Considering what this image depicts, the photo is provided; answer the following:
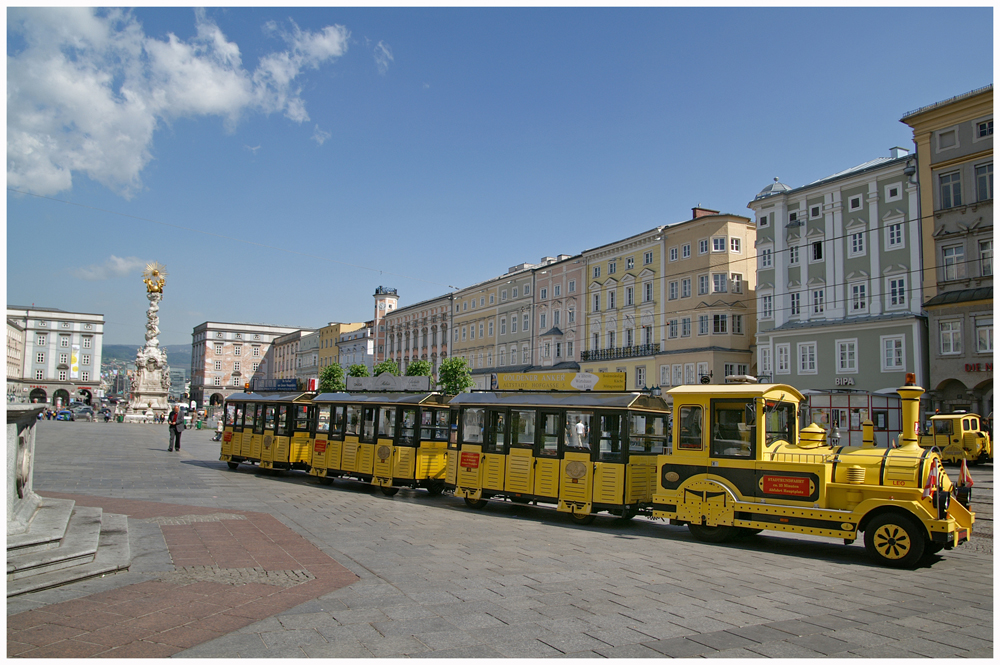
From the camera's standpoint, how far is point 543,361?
55438mm

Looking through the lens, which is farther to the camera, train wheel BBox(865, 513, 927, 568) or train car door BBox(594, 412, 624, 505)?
train car door BBox(594, 412, 624, 505)

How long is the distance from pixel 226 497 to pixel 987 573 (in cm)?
1383

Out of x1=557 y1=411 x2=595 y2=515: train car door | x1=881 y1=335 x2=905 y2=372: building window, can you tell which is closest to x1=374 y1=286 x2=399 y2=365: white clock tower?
x1=881 y1=335 x2=905 y2=372: building window

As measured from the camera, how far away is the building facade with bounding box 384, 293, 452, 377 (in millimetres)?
71938

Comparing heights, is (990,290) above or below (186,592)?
above

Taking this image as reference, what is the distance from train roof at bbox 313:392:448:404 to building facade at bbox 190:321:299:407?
370 feet

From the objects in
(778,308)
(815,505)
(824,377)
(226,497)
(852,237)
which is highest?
(852,237)

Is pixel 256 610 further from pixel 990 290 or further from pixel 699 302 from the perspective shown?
pixel 699 302

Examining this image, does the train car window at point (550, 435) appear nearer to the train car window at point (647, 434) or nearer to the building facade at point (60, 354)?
the train car window at point (647, 434)

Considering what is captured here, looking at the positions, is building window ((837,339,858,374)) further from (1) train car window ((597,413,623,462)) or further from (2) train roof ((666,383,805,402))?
(1) train car window ((597,413,623,462))

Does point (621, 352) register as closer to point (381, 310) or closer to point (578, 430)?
point (578, 430)

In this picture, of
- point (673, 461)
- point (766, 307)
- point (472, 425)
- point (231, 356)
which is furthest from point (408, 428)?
point (231, 356)

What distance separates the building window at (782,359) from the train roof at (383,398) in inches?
1055

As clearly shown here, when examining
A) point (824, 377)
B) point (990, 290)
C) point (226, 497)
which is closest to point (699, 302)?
A: point (824, 377)
